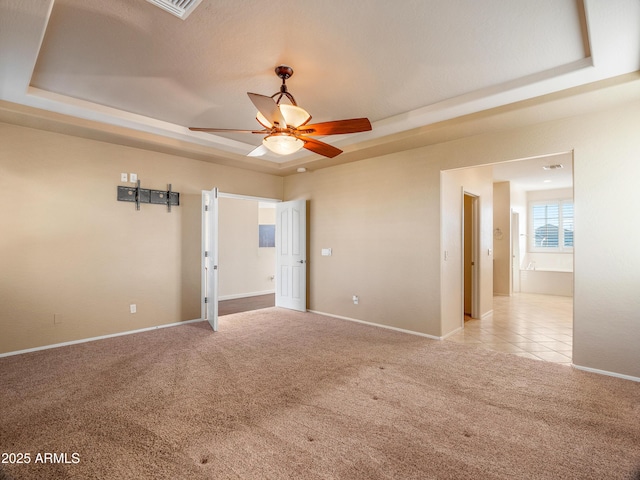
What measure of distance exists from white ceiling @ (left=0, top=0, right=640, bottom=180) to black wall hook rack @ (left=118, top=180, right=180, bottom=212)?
0.87m

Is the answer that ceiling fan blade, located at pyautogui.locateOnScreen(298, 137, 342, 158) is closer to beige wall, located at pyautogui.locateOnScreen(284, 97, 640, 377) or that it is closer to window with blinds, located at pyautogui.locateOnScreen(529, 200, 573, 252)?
beige wall, located at pyautogui.locateOnScreen(284, 97, 640, 377)

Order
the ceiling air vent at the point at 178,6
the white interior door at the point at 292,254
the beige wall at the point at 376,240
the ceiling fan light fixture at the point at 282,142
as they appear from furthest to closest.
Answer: the white interior door at the point at 292,254 → the beige wall at the point at 376,240 → the ceiling fan light fixture at the point at 282,142 → the ceiling air vent at the point at 178,6

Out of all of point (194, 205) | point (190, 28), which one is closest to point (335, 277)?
point (194, 205)

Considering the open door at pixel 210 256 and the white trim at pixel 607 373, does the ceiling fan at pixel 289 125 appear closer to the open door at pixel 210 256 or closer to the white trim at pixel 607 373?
the open door at pixel 210 256

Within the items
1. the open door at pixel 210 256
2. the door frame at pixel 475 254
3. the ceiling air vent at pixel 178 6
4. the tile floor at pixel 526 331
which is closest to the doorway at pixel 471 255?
the door frame at pixel 475 254

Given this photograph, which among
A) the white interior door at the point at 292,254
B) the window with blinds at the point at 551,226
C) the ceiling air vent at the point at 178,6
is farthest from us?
the window with blinds at the point at 551,226

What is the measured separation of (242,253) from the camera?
297 inches

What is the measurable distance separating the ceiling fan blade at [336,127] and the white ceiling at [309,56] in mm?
549

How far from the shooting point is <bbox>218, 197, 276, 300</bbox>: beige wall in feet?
23.6

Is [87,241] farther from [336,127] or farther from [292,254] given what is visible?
[336,127]

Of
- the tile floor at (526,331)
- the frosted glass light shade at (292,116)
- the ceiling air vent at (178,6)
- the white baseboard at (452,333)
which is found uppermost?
the ceiling air vent at (178,6)

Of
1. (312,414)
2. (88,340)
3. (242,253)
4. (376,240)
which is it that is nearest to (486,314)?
(376,240)

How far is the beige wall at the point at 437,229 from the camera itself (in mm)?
2996

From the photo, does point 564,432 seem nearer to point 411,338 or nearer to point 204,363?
point 411,338
